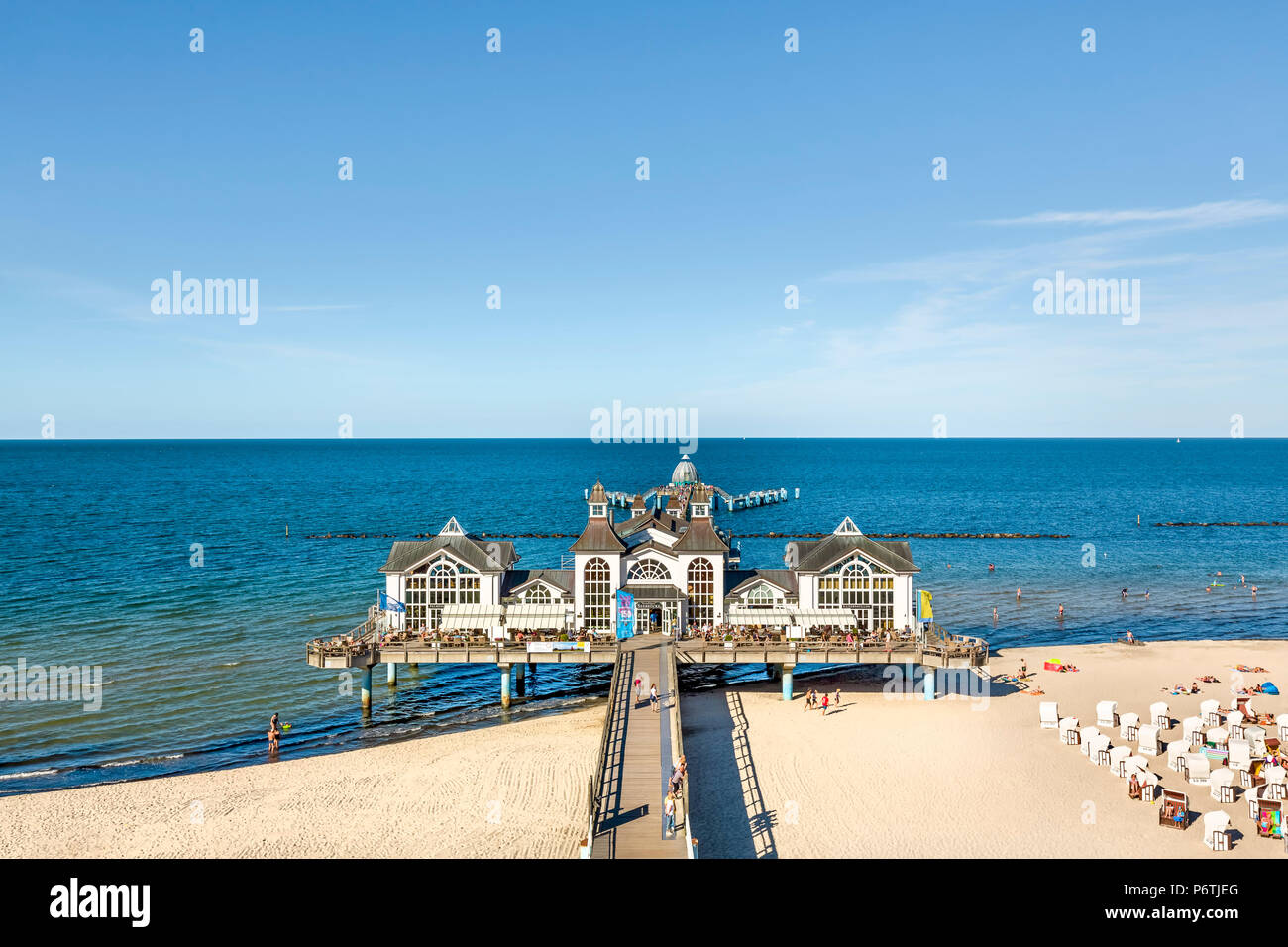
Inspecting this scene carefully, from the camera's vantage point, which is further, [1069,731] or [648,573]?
[648,573]

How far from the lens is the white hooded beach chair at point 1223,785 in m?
27.7

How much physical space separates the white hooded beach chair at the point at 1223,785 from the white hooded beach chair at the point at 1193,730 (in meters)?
4.18

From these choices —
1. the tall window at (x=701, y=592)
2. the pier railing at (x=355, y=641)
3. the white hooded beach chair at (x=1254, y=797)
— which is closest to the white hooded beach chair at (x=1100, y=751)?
the white hooded beach chair at (x=1254, y=797)

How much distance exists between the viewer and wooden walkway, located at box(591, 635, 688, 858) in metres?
22.8

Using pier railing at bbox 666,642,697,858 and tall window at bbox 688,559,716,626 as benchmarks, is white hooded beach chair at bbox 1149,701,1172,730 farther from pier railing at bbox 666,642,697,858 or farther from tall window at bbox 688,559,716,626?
pier railing at bbox 666,642,697,858

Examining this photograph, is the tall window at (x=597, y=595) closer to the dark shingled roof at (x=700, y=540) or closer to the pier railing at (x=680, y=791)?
the dark shingled roof at (x=700, y=540)

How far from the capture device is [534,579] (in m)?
44.4

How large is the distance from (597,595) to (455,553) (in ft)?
25.4

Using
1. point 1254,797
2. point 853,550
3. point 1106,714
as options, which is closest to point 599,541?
point 853,550

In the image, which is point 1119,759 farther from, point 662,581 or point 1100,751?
point 662,581

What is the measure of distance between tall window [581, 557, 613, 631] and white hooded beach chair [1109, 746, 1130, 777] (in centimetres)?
2271

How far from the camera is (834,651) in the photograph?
131 ft
